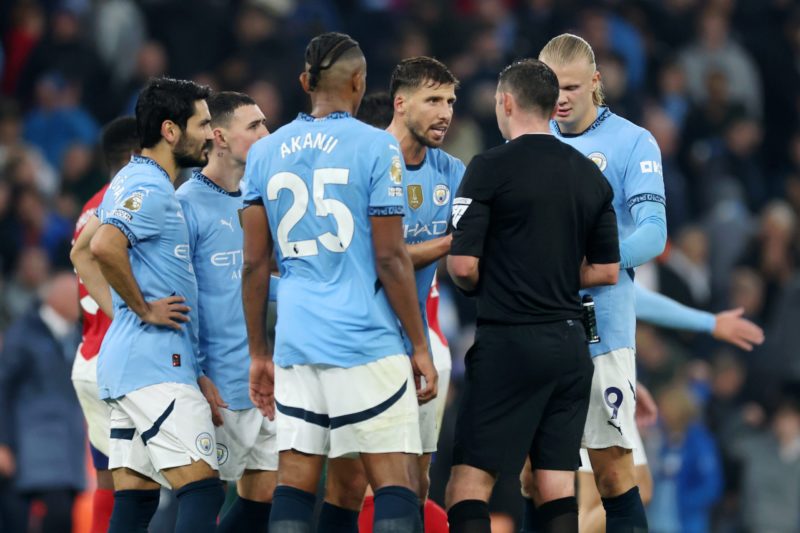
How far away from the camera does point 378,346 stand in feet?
21.4

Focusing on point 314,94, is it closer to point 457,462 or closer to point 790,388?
point 457,462

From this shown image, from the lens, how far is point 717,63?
57.5ft

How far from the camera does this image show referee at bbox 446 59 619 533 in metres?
6.59

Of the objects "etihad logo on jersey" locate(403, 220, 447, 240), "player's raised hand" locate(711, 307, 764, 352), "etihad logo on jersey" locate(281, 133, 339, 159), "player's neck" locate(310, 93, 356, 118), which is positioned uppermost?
"player's neck" locate(310, 93, 356, 118)

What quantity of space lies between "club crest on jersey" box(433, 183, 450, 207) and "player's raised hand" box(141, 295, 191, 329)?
136cm

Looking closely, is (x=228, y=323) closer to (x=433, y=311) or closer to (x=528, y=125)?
(x=433, y=311)

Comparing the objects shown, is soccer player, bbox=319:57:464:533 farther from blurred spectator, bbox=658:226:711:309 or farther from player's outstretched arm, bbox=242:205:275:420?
blurred spectator, bbox=658:226:711:309

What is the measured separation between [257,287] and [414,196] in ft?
3.34

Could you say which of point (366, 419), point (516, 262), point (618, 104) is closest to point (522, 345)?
point (516, 262)

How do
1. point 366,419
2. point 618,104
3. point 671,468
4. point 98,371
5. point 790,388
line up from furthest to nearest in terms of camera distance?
point 618,104, point 790,388, point 671,468, point 98,371, point 366,419

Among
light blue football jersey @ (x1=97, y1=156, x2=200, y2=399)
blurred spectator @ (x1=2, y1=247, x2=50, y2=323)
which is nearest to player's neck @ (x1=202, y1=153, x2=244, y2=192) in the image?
light blue football jersey @ (x1=97, y1=156, x2=200, y2=399)

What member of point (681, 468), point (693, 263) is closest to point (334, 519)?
point (681, 468)

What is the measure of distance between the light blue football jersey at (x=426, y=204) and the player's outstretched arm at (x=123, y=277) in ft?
3.99

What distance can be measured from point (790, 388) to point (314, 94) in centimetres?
863
